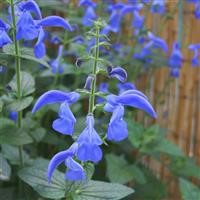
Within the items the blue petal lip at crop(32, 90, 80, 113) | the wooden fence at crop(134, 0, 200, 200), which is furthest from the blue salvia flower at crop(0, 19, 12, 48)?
the wooden fence at crop(134, 0, 200, 200)

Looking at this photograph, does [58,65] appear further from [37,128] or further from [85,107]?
[85,107]

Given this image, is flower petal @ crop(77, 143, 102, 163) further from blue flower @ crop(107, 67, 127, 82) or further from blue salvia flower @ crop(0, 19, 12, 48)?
blue salvia flower @ crop(0, 19, 12, 48)

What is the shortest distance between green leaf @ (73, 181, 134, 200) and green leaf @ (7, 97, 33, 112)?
1.23 ft

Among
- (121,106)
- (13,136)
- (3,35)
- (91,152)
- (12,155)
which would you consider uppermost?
(3,35)

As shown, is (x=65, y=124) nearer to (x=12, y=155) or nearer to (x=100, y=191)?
(x=100, y=191)

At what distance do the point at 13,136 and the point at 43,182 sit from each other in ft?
0.89

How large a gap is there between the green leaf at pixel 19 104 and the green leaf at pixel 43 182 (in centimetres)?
22

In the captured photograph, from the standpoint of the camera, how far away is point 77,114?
2703 mm

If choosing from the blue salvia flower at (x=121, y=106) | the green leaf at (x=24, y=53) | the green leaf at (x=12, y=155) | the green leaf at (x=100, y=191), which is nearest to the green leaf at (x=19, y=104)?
the green leaf at (x=24, y=53)

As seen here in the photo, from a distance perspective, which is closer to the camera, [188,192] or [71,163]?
[71,163]

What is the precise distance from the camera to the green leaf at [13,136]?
71.4 inches

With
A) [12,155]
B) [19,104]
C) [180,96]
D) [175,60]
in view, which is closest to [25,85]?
[19,104]

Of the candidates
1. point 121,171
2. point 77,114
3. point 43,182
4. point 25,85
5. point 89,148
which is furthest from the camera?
point 77,114

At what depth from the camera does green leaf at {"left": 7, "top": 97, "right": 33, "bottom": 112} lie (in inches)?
70.1
